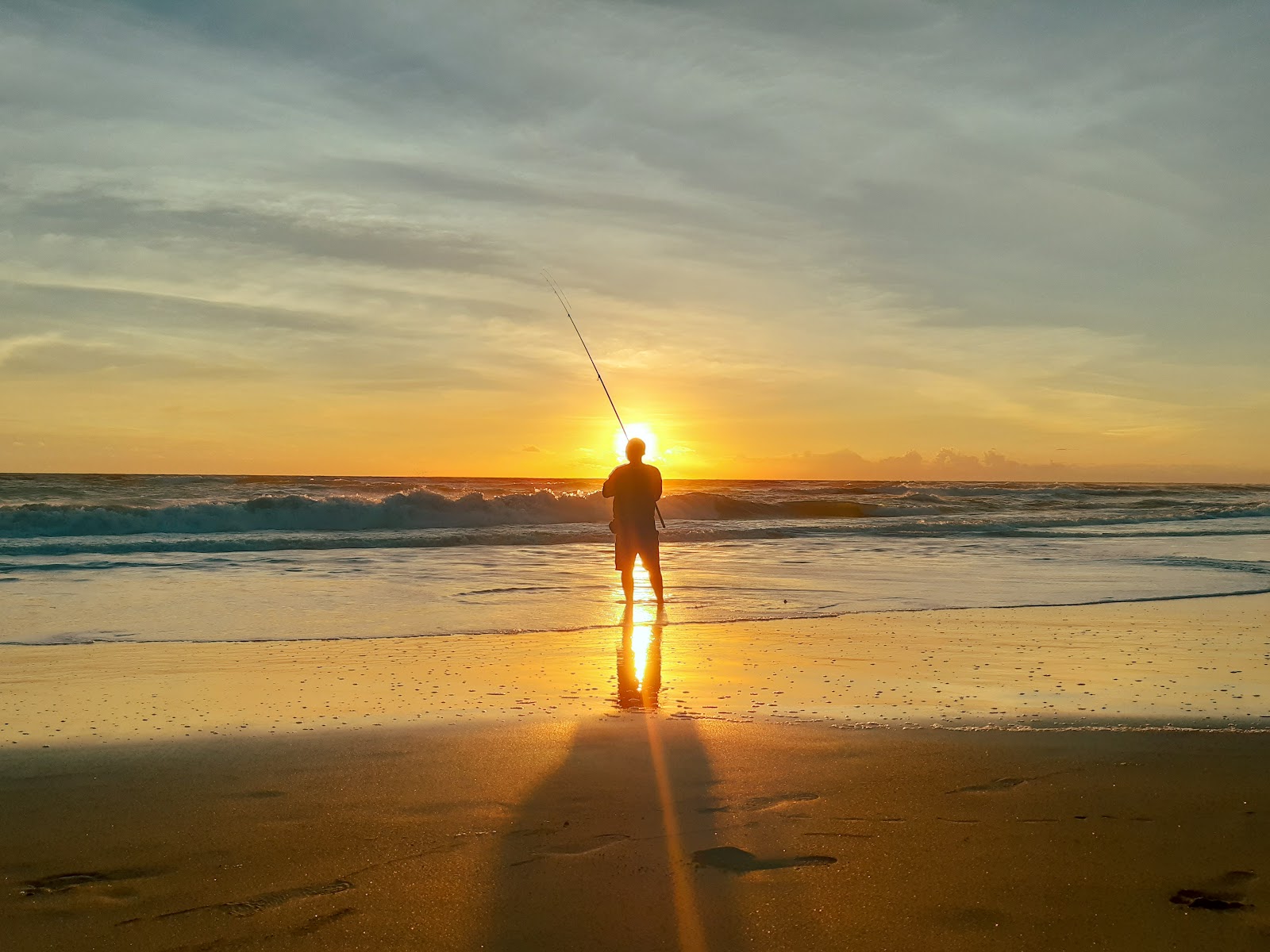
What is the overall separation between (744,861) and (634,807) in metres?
0.62

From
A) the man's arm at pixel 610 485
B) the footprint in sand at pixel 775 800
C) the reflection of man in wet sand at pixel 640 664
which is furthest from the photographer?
the man's arm at pixel 610 485

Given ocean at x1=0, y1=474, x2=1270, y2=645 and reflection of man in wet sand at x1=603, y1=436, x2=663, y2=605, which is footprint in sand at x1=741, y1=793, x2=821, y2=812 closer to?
ocean at x1=0, y1=474, x2=1270, y2=645

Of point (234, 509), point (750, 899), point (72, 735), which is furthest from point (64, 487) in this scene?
point (750, 899)

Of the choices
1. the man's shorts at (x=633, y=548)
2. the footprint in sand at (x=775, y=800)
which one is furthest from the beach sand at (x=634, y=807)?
the man's shorts at (x=633, y=548)

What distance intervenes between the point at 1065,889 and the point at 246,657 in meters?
5.53

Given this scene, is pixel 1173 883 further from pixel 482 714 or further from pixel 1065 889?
pixel 482 714

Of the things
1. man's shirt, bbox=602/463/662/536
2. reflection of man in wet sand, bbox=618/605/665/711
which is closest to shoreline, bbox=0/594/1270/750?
reflection of man in wet sand, bbox=618/605/665/711

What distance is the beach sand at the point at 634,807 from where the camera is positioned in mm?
2535

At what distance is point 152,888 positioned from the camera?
2766 mm

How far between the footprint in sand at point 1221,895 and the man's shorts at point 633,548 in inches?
277

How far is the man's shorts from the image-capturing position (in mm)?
9641

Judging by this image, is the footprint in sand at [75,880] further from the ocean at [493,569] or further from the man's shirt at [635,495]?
the man's shirt at [635,495]

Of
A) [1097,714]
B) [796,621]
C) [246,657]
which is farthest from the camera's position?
[796,621]

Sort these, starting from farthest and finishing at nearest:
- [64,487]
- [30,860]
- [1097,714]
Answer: [64,487], [1097,714], [30,860]
